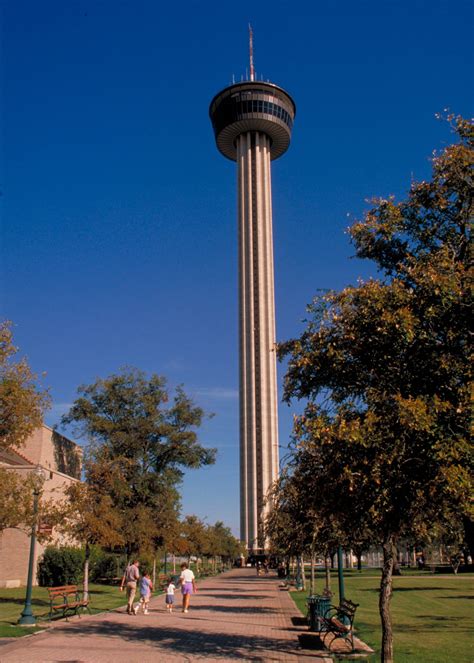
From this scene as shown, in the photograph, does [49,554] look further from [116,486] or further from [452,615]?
[452,615]

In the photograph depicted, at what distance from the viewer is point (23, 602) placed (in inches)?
1055

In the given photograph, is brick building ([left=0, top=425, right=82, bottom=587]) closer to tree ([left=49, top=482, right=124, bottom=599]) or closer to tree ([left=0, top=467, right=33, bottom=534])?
tree ([left=49, top=482, right=124, bottom=599])

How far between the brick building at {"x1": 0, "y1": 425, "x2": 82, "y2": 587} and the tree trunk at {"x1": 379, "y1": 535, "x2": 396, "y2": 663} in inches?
785

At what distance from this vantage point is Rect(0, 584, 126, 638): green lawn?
17.8 metres

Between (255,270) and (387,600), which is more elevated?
(255,270)

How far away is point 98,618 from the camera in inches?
851

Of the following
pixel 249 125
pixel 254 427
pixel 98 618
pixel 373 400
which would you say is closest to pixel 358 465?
pixel 373 400

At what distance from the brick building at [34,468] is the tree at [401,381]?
20.3 metres

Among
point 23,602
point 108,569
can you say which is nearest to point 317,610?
point 23,602

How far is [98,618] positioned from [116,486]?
14651 mm

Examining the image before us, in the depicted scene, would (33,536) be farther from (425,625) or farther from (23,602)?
(425,625)

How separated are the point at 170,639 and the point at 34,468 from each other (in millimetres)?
22347

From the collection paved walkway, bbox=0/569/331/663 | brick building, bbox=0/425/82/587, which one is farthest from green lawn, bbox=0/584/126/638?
brick building, bbox=0/425/82/587

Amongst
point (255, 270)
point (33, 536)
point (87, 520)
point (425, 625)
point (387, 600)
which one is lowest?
point (425, 625)
